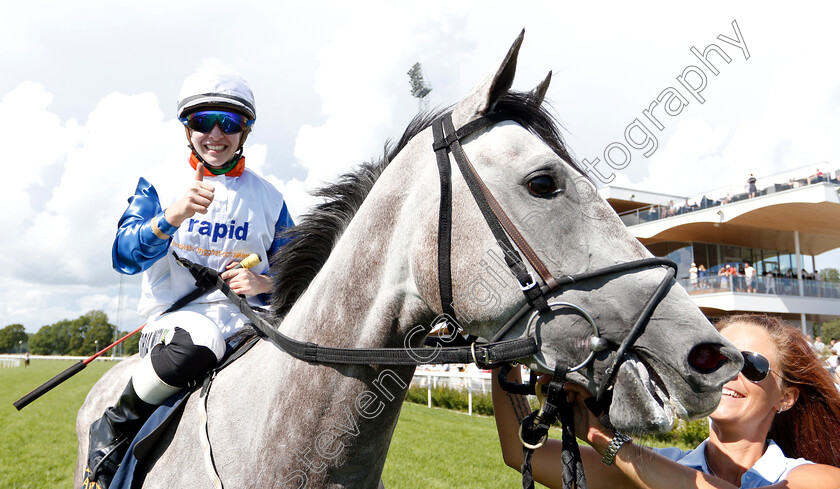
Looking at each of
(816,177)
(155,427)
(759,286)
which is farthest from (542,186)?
(759,286)

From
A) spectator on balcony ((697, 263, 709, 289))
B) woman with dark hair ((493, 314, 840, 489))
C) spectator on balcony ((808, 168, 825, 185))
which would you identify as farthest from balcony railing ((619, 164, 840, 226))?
woman with dark hair ((493, 314, 840, 489))

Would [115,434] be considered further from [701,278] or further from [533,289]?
[701,278]

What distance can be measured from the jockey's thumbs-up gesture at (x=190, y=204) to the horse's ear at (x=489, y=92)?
961 mm

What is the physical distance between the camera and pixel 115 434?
219cm

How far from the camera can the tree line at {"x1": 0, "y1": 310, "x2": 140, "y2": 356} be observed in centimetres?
9962

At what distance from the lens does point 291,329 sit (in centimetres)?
200

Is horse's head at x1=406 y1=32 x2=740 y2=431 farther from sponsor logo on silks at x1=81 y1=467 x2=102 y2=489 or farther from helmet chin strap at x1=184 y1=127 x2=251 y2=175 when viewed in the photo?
sponsor logo on silks at x1=81 y1=467 x2=102 y2=489

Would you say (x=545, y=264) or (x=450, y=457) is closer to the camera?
(x=545, y=264)

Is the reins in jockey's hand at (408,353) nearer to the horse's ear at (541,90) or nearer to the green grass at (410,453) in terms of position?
the horse's ear at (541,90)

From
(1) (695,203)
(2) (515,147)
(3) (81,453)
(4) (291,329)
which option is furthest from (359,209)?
(1) (695,203)

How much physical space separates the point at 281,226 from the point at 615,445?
1718 millimetres

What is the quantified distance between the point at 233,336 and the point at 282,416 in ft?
2.02

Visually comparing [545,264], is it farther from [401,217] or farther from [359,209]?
[359,209]

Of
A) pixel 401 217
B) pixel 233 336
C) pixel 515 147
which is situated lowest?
pixel 233 336
